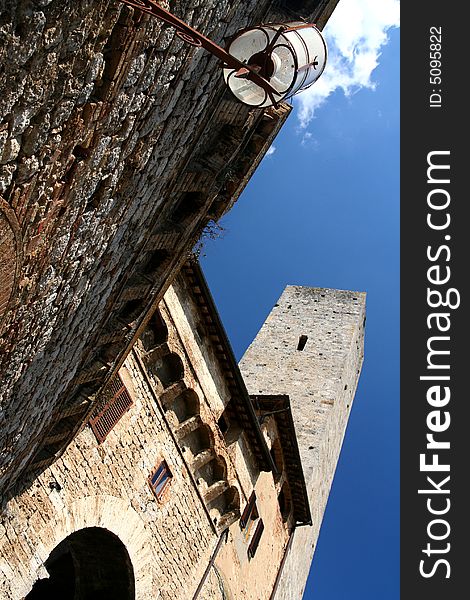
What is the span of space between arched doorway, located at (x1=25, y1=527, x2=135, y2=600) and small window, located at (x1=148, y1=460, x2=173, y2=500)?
3.03 ft

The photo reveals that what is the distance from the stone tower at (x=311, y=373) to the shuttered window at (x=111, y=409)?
7952mm

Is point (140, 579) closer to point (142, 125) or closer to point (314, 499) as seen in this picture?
point (142, 125)

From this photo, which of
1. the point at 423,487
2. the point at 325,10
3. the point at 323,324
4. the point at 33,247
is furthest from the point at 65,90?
the point at 323,324

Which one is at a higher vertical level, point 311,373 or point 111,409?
point 311,373

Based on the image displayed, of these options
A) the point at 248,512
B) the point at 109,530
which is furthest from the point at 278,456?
the point at 109,530

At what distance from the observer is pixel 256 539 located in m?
11.8

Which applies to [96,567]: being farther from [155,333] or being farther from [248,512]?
[248,512]

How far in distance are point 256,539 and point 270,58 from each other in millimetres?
10434

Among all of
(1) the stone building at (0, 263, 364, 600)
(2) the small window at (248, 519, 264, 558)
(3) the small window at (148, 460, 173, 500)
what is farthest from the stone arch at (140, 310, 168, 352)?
(2) the small window at (248, 519, 264, 558)

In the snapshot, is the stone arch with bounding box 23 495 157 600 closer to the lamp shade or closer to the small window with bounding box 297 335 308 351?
the lamp shade

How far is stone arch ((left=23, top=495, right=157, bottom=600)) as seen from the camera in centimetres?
655

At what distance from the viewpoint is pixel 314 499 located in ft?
56.0

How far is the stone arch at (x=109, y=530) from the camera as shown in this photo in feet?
21.5

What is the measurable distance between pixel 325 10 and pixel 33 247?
4035mm
